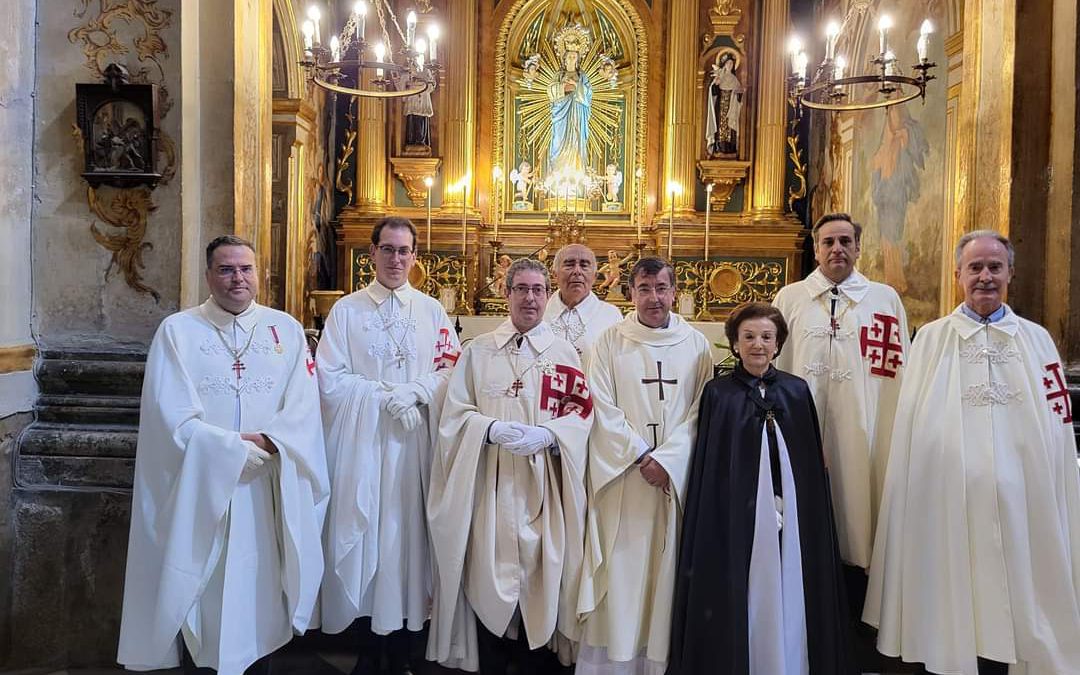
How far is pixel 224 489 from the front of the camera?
289 centimetres

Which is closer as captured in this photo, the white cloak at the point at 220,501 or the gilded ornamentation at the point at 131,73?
the white cloak at the point at 220,501

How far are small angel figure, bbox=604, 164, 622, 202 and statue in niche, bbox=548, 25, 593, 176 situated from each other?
12.3 inches

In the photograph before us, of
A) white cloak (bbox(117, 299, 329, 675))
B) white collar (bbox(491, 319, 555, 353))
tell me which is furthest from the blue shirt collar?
white cloak (bbox(117, 299, 329, 675))

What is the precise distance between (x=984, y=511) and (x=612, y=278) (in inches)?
259

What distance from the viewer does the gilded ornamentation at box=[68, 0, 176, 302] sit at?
12.4 ft

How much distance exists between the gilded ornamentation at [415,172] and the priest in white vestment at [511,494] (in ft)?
22.1

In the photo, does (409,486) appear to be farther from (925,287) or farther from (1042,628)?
(925,287)

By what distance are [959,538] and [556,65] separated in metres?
8.38

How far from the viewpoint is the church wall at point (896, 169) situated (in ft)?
21.7

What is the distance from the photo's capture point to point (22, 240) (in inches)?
147

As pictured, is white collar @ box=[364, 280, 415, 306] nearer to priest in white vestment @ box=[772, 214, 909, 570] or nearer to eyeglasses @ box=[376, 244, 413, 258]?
eyeglasses @ box=[376, 244, 413, 258]

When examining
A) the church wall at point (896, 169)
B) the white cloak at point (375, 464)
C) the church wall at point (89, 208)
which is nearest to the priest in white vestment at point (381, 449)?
the white cloak at point (375, 464)

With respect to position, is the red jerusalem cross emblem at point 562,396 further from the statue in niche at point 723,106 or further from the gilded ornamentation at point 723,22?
the gilded ornamentation at point 723,22

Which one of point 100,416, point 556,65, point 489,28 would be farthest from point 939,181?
point 100,416
